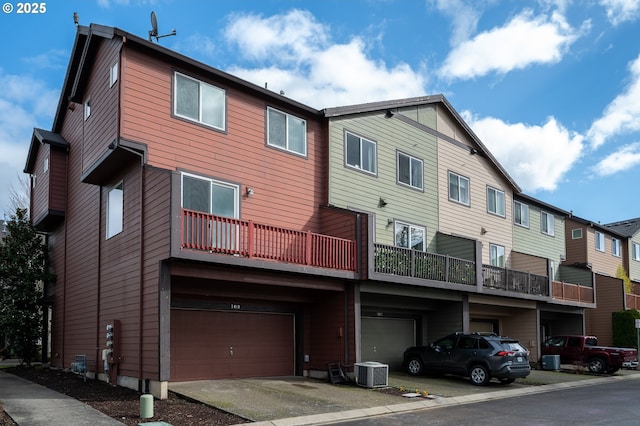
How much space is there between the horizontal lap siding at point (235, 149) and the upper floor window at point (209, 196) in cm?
21

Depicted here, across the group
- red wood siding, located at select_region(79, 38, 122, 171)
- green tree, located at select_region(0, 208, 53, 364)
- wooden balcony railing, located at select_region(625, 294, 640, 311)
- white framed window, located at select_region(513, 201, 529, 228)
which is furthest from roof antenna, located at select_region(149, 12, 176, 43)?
wooden balcony railing, located at select_region(625, 294, 640, 311)

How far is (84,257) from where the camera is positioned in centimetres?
1952

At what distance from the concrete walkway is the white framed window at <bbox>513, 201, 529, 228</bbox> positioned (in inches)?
889

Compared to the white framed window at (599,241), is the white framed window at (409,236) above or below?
below

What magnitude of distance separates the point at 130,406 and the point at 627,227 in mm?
42132

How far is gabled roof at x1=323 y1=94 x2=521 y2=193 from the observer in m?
20.4

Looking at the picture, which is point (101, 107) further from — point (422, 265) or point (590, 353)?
point (590, 353)

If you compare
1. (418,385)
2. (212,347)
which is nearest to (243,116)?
(212,347)

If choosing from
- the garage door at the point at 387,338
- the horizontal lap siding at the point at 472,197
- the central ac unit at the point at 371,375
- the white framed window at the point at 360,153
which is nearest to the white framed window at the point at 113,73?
the white framed window at the point at 360,153

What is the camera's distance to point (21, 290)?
21625mm

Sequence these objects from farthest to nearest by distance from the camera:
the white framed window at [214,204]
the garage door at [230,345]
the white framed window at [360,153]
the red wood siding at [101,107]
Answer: the white framed window at [360,153] → the garage door at [230,345] → the red wood siding at [101,107] → the white framed window at [214,204]

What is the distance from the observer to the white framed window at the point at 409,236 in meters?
22.2

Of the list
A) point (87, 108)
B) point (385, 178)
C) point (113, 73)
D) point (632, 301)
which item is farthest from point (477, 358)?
point (632, 301)

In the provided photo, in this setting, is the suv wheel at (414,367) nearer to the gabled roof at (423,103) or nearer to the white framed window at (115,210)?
the gabled roof at (423,103)
